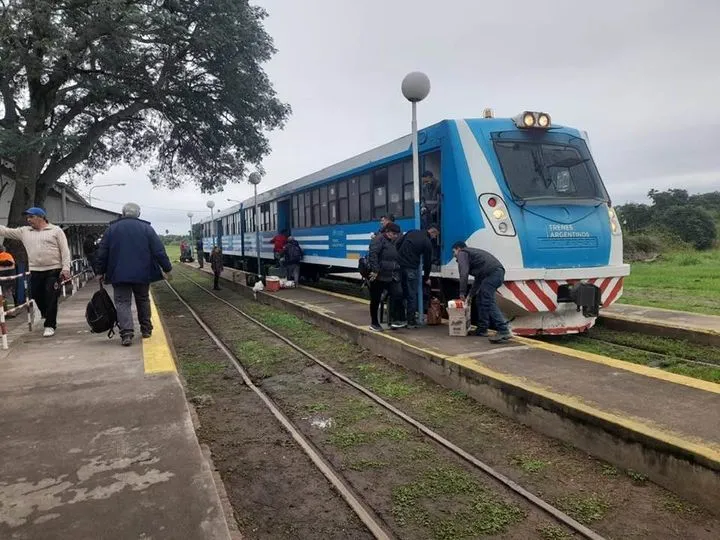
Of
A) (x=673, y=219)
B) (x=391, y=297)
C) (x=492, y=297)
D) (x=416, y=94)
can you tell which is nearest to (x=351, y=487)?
(x=492, y=297)

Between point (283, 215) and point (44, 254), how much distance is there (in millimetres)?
10268

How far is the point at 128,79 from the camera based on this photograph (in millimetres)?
14203

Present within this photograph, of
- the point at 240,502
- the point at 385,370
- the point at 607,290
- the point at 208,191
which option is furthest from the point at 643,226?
the point at 240,502

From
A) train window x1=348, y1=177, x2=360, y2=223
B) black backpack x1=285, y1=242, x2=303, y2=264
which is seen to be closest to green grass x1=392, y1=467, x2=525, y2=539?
train window x1=348, y1=177, x2=360, y2=223

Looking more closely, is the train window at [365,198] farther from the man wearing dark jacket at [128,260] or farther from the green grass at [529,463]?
the green grass at [529,463]

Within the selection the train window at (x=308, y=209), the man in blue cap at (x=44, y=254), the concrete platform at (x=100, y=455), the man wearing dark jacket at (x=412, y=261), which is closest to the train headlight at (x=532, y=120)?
the man wearing dark jacket at (x=412, y=261)

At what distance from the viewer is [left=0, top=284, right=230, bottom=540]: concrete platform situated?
2680 mm

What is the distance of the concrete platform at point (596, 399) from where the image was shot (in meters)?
3.52

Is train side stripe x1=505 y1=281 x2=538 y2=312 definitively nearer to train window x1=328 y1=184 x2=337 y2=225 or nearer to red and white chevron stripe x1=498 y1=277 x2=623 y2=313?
red and white chevron stripe x1=498 y1=277 x2=623 y2=313

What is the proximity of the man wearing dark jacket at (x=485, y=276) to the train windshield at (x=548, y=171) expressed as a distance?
1.09 m

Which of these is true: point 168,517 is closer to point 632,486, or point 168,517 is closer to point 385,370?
point 632,486

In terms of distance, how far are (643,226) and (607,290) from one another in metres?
32.9

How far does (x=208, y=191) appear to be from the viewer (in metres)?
19.4

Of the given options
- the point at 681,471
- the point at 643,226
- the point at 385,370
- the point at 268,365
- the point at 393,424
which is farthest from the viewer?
the point at 643,226
